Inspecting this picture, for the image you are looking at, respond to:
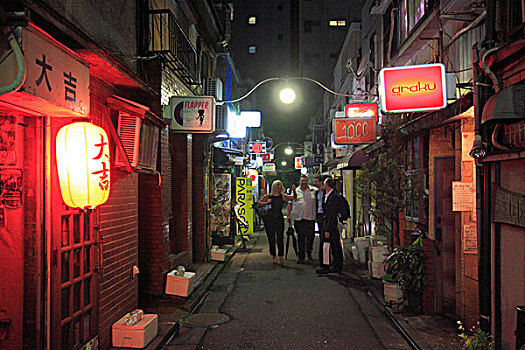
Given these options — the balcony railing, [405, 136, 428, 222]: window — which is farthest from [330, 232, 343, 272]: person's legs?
the balcony railing

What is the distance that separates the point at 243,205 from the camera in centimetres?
1786

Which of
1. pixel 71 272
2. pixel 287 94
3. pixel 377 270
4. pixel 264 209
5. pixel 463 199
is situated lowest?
pixel 377 270

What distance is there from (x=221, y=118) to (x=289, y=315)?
7.01 meters

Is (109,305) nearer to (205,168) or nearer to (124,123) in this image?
(124,123)

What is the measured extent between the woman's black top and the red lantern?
877 centimetres

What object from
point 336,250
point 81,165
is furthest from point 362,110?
point 81,165

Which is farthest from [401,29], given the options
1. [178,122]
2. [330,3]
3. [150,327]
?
[330,3]

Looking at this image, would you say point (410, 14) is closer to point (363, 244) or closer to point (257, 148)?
point (363, 244)

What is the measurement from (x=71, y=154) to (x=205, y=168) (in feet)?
32.1

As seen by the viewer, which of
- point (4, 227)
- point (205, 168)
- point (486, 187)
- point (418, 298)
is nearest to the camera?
point (4, 227)

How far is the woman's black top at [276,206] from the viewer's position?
1370 cm

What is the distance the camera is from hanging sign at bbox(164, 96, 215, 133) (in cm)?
1046

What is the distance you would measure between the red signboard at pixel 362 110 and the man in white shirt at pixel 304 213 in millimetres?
3613

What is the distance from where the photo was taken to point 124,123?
7027mm
